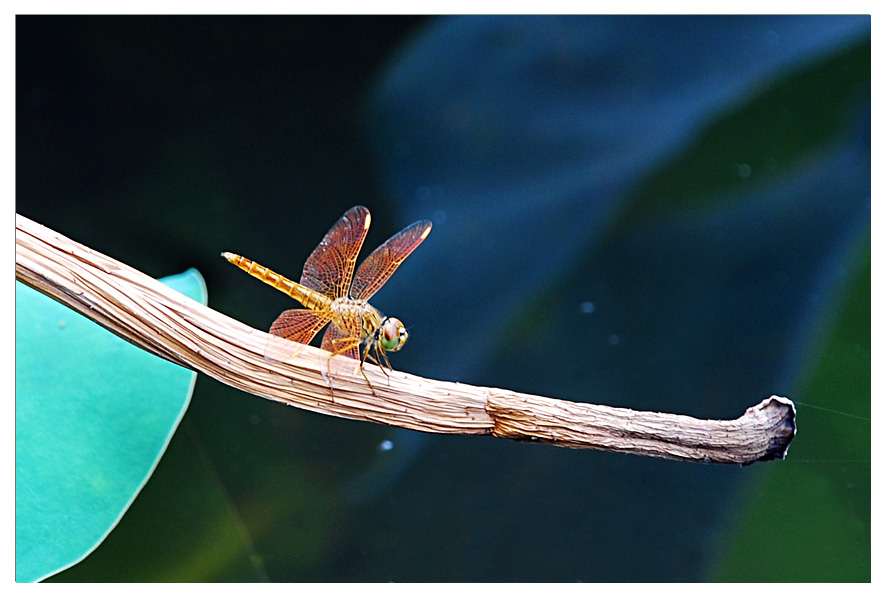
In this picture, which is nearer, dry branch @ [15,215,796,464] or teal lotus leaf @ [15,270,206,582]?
dry branch @ [15,215,796,464]

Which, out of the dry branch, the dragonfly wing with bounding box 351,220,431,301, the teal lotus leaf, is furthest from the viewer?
the teal lotus leaf

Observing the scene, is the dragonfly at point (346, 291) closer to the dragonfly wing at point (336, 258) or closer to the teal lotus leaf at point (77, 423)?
the dragonfly wing at point (336, 258)

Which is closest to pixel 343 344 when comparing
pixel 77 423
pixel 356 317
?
pixel 356 317

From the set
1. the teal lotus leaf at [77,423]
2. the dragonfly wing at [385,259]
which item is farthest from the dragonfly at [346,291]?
the teal lotus leaf at [77,423]

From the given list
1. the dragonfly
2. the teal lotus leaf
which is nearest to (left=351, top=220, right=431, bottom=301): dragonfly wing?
the dragonfly

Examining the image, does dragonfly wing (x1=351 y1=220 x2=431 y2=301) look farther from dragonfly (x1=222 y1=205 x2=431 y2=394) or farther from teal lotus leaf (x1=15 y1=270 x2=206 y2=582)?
teal lotus leaf (x1=15 y1=270 x2=206 y2=582)
